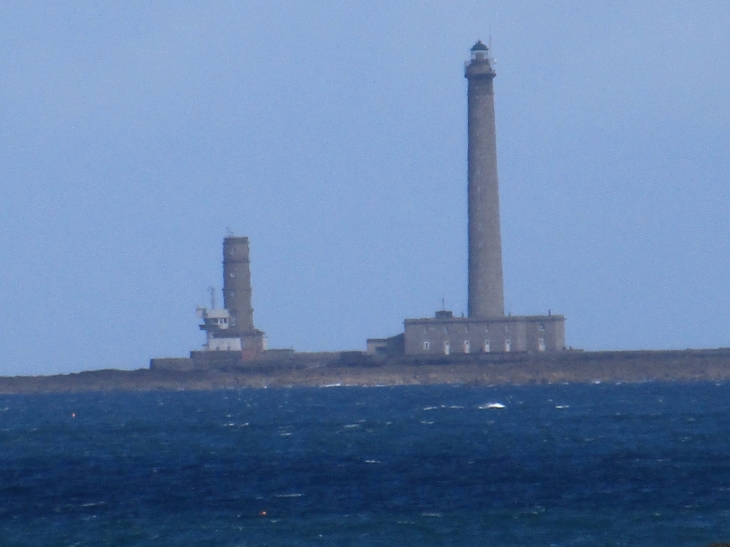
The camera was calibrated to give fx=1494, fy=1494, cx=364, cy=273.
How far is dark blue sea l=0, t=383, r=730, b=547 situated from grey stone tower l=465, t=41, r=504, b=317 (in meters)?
18.5

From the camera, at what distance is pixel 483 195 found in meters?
86.1

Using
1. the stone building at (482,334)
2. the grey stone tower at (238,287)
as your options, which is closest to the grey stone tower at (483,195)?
the stone building at (482,334)

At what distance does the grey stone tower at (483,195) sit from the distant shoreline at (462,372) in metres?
6.73

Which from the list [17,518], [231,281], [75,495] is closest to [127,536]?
[17,518]

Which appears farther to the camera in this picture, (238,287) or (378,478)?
(238,287)

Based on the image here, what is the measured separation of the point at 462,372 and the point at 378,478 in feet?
191

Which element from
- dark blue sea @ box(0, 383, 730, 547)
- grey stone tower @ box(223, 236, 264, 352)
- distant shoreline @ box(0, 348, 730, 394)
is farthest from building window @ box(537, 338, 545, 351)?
dark blue sea @ box(0, 383, 730, 547)

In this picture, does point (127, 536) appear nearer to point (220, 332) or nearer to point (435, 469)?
point (435, 469)

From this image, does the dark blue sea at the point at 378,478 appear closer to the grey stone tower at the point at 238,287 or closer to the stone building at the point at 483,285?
the stone building at the point at 483,285

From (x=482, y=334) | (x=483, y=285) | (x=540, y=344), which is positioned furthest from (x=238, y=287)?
(x=540, y=344)

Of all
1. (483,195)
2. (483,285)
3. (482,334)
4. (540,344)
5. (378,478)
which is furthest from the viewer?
(540,344)

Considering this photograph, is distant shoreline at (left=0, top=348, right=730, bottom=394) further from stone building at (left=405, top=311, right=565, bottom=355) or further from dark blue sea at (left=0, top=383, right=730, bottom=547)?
dark blue sea at (left=0, top=383, right=730, bottom=547)

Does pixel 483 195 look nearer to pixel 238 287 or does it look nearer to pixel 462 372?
pixel 462 372

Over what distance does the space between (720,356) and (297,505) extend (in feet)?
234
